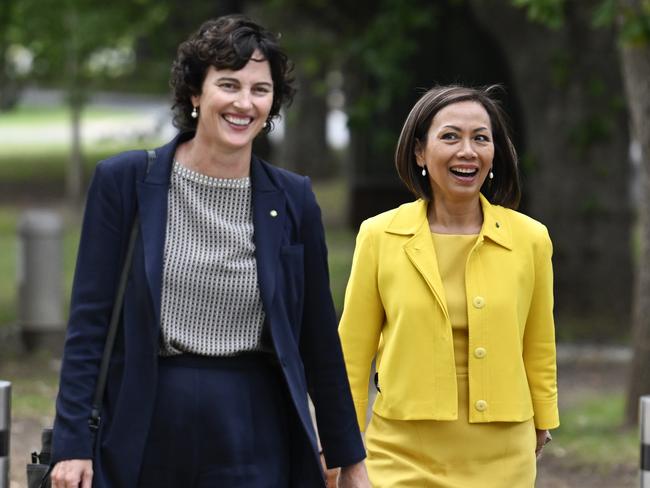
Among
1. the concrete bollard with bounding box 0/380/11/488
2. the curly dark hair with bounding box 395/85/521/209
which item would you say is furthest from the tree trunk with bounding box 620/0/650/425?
the concrete bollard with bounding box 0/380/11/488

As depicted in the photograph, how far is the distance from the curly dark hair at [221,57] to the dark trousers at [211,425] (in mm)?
694

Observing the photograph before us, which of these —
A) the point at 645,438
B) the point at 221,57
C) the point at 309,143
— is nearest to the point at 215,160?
the point at 221,57

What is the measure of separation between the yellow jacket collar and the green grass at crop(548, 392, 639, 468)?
491 centimetres

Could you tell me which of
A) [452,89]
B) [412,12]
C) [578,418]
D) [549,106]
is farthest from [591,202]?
[452,89]

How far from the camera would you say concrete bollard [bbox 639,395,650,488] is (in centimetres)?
491

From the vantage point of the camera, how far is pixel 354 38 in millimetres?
17406

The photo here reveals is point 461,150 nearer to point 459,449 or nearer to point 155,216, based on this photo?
point 459,449

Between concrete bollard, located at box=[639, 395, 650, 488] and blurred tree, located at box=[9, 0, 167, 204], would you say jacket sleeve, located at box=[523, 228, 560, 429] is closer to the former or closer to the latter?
concrete bollard, located at box=[639, 395, 650, 488]

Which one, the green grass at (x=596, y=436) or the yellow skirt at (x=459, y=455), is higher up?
Result: the yellow skirt at (x=459, y=455)

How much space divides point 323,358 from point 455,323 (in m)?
0.45

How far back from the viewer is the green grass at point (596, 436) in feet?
31.1

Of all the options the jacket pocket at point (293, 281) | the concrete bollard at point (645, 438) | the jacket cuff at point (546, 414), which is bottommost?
the concrete bollard at point (645, 438)

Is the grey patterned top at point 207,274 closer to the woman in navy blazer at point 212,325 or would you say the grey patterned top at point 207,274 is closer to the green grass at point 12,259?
the woman in navy blazer at point 212,325

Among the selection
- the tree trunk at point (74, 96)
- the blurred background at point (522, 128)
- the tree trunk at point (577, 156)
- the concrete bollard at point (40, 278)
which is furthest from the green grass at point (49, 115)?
the concrete bollard at point (40, 278)
